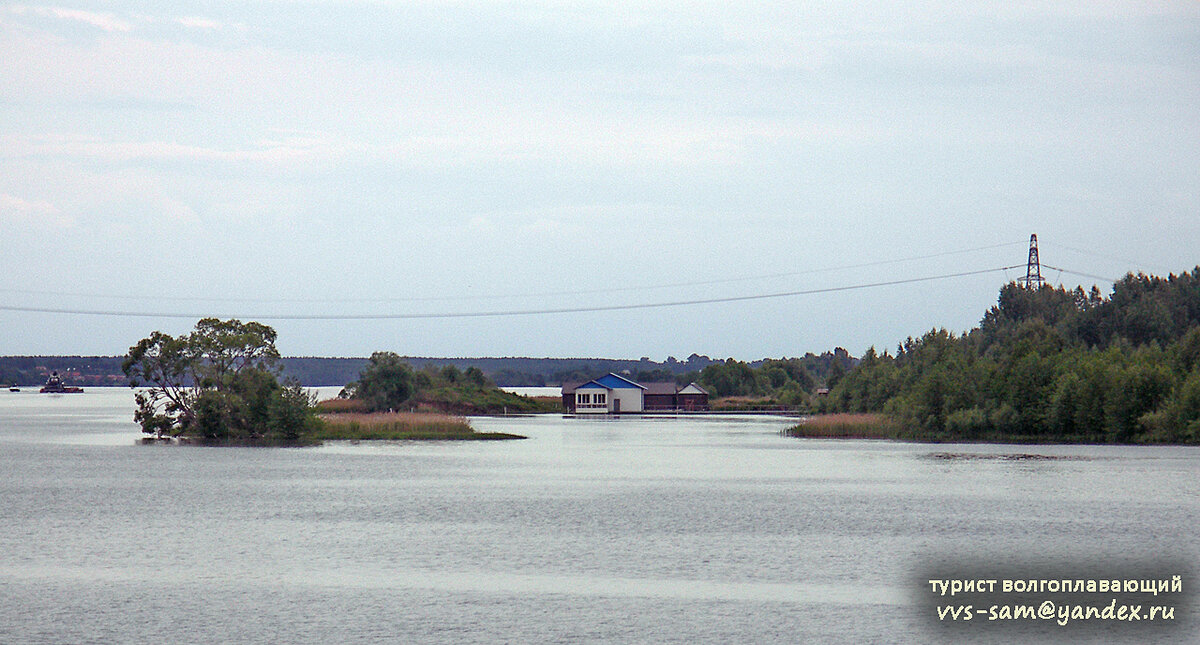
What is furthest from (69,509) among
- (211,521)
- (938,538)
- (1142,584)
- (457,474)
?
(1142,584)

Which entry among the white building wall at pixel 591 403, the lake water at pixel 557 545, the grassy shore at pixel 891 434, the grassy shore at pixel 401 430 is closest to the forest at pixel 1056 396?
the grassy shore at pixel 891 434

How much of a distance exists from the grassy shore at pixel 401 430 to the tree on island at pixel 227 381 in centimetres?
637

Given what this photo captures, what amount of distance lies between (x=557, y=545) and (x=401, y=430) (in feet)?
199

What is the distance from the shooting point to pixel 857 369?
438 ft

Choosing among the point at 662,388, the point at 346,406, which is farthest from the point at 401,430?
the point at 662,388

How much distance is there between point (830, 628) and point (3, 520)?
29.1m

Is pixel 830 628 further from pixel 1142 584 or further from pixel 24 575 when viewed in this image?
pixel 24 575

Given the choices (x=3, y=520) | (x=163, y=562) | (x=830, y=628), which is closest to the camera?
(x=830, y=628)

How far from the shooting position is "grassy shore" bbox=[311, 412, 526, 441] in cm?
9175

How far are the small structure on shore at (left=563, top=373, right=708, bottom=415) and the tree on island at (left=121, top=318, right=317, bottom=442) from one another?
8257cm

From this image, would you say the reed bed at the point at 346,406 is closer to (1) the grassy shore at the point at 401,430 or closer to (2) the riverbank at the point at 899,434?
(1) the grassy shore at the point at 401,430

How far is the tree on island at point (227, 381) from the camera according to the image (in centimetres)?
8425

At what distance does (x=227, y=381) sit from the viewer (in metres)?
85.8

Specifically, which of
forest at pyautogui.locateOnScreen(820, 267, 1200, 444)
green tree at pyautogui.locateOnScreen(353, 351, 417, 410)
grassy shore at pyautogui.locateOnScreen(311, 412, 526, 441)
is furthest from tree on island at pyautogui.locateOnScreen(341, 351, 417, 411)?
forest at pyautogui.locateOnScreen(820, 267, 1200, 444)
